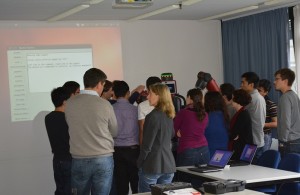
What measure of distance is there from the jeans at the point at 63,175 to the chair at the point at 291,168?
2.00 meters

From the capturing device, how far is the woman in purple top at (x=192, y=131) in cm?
535

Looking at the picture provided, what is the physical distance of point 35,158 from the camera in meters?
7.70

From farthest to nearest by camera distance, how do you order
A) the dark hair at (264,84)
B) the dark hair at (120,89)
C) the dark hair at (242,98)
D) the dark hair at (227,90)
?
the dark hair at (264,84) < the dark hair at (227,90) < the dark hair at (242,98) < the dark hair at (120,89)

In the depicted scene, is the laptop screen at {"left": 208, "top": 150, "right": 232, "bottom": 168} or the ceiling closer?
the laptop screen at {"left": 208, "top": 150, "right": 232, "bottom": 168}

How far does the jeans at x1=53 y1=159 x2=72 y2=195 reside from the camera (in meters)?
5.17

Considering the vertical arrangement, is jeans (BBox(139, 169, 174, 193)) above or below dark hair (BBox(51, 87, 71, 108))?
below

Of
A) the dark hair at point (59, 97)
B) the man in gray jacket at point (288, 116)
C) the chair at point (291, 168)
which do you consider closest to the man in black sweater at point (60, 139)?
the dark hair at point (59, 97)

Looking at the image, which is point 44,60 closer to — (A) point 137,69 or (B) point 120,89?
(A) point 137,69

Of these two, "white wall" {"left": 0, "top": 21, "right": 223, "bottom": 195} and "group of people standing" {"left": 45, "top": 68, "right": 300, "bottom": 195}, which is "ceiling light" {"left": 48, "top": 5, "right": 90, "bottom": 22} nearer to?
"white wall" {"left": 0, "top": 21, "right": 223, "bottom": 195}

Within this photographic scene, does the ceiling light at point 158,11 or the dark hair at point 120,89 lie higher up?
the ceiling light at point 158,11

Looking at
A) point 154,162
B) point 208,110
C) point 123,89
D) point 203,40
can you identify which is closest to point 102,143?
point 154,162

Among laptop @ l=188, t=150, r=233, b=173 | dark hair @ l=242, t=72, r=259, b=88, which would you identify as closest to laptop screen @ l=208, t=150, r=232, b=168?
laptop @ l=188, t=150, r=233, b=173

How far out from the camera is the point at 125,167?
563 cm

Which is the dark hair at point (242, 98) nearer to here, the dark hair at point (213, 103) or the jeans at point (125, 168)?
the dark hair at point (213, 103)
